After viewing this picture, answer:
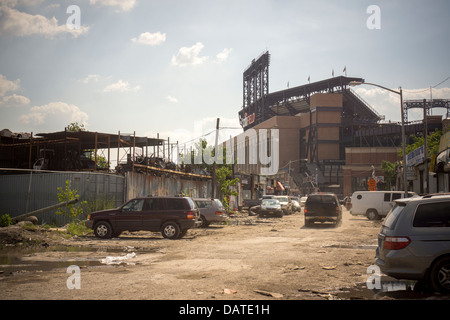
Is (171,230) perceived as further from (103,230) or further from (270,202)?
(270,202)

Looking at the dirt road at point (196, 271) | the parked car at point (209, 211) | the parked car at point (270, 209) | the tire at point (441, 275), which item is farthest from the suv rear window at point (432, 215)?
the parked car at point (270, 209)

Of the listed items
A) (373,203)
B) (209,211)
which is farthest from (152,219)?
(373,203)

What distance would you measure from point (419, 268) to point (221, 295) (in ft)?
11.3

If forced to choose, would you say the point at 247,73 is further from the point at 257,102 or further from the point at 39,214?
the point at 39,214

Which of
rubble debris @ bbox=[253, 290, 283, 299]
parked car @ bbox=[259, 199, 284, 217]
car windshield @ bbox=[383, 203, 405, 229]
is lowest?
Result: parked car @ bbox=[259, 199, 284, 217]

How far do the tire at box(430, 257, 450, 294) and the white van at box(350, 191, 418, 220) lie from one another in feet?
84.1

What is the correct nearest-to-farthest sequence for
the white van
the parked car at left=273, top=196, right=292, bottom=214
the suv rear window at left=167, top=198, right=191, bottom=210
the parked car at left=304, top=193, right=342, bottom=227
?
the suv rear window at left=167, top=198, right=191, bottom=210
the parked car at left=304, top=193, right=342, bottom=227
the white van
the parked car at left=273, top=196, right=292, bottom=214

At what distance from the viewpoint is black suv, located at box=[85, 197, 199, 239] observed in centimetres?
1823

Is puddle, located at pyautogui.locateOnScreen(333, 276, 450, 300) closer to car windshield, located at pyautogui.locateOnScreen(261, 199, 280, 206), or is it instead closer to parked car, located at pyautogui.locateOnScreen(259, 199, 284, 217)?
parked car, located at pyautogui.locateOnScreen(259, 199, 284, 217)

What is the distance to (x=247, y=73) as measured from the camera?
139875 mm

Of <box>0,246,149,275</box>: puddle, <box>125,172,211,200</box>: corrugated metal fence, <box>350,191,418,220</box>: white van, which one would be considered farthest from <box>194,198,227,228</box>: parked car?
<box>350,191,418,220</box>: white van

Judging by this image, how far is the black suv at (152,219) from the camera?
718 inches

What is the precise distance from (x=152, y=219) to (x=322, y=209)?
465 inches

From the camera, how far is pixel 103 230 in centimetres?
1830
